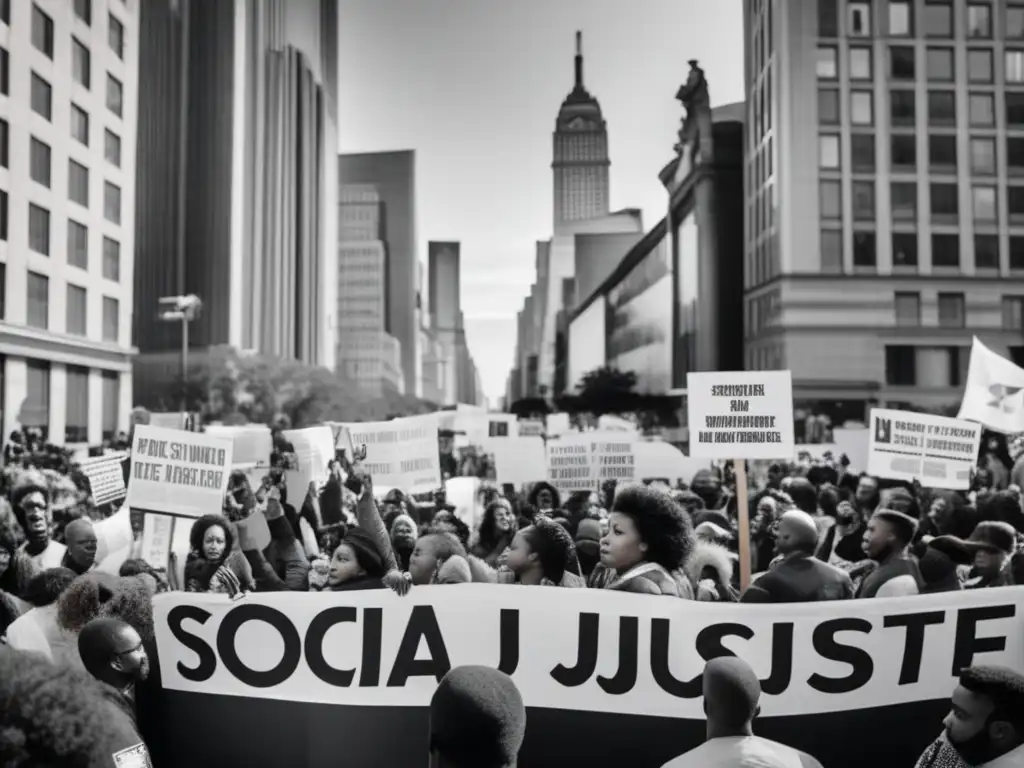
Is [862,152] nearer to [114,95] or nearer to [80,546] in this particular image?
[114,95]

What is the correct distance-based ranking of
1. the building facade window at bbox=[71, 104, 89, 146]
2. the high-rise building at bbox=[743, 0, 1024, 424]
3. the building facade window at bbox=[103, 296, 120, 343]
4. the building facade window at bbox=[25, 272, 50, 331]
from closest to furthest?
the building facade window at bbox=[25, 272, 50, 331] → the building facade window at bbox=[71, 104, 89, 146] → the building facade window at bbox=[103, 296, 120, 343] → the high-rise building at bbox=[743, 0, 1024, 424]

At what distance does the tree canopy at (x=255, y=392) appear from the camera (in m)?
63.4

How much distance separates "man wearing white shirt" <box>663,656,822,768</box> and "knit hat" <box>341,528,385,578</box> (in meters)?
2.05

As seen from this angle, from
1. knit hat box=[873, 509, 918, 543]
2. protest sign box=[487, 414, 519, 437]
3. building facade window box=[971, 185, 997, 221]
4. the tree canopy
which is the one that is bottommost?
knit hat box=[873, 509, 918, 543]

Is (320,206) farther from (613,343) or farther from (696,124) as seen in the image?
(696,124)

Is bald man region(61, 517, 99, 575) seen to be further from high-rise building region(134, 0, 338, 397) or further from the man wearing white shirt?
high-rise building region(134, 0, 338, 397)

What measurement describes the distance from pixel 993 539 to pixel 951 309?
52.3m

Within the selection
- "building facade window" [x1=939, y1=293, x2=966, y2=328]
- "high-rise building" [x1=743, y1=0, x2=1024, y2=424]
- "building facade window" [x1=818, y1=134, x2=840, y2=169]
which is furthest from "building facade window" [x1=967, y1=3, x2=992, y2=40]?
"building facade window" [x1=939, y1=293, x2=966, y2=328]

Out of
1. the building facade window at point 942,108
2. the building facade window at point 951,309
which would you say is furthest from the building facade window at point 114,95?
the building facade window at point 951,309

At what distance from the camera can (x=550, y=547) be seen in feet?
15.6

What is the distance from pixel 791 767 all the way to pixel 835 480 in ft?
34.5

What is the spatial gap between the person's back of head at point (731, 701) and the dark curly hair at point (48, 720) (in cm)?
172

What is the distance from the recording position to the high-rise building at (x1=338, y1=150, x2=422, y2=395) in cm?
16412

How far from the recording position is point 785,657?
4.02 m
